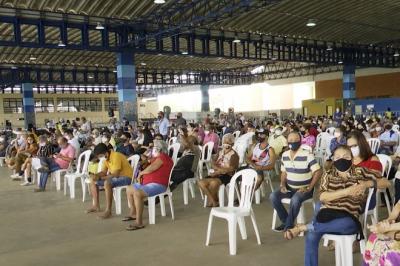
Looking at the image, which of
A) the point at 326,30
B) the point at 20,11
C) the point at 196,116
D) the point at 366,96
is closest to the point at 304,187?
the point at 20,11

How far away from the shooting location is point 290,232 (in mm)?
3641

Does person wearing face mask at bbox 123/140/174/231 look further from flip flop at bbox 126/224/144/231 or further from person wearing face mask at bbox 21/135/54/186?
person wearing face mask at bbox 21/135/54/186

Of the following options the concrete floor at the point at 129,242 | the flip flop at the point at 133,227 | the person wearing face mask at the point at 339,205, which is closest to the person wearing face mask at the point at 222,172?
the concrete floor at the point at 129,242

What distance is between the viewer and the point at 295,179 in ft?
15.9

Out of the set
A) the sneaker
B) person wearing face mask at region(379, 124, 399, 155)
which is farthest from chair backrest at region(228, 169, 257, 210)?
person wearing face mask at region(379, 124, 399, 155)

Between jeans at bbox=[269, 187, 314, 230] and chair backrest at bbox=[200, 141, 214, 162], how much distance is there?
4.05 metres

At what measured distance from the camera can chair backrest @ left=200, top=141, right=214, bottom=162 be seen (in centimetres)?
898

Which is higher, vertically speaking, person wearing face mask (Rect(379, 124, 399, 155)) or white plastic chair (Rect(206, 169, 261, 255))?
person wearing face mask (Rect(379, 124, 399, 155))

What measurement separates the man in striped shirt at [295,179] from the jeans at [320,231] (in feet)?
3.48

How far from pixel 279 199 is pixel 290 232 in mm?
1297

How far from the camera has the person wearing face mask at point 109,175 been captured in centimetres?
635

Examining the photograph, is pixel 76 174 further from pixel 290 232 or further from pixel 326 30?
pixel 326 30

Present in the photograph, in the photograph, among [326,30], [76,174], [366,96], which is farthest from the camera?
[366,96]

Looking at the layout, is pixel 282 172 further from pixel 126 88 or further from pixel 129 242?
pixel 126 88
